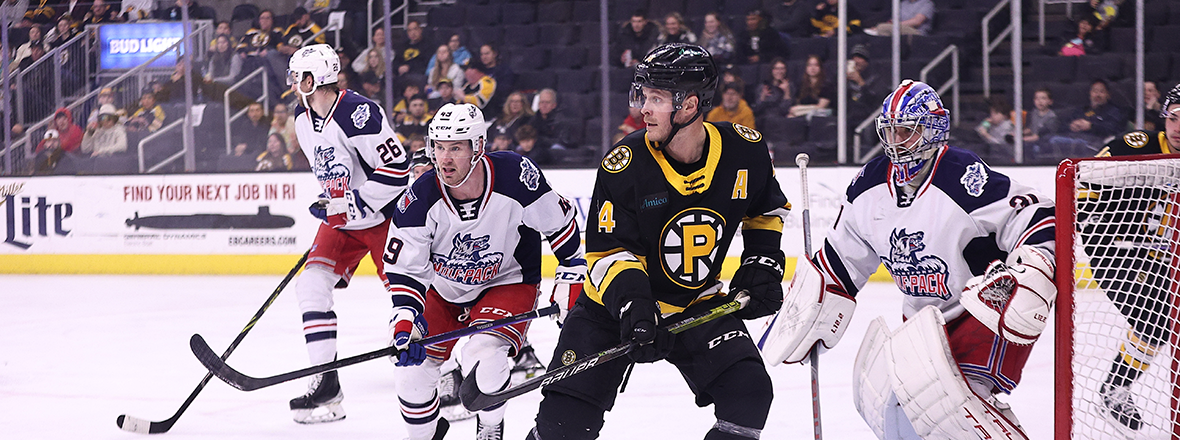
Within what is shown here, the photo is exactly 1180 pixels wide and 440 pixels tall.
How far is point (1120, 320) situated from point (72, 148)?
24.3 ft

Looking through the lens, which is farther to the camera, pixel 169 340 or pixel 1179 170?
pixel 169 340

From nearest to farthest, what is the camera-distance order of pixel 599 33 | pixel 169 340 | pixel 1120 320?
pixel 1120 320 < pixel 169 340 < pixel 599 33

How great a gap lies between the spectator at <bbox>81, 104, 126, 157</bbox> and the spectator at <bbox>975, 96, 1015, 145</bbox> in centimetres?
599

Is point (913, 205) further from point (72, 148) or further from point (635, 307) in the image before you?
point (72, 148)

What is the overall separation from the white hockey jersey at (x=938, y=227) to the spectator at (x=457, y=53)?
562 centimetres

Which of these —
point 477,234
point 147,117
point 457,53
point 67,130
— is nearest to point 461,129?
point 477,234

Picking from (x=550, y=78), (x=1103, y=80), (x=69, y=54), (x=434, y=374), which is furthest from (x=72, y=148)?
(x=1103, y=80)

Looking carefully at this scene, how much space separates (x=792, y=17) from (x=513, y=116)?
6.69 ft

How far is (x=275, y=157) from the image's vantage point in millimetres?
7535

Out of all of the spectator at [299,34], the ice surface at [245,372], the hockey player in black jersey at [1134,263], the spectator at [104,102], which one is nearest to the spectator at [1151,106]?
the ice surface at [245,372]

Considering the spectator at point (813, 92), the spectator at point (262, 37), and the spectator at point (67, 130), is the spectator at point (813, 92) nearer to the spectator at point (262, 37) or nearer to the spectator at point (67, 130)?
the spectator at point (262, 37)

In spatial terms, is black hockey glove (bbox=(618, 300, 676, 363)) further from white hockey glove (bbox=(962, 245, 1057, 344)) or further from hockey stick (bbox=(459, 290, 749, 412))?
white hockey glove (bbox=(962, 245, 1057, 344))

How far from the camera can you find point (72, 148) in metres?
8.05

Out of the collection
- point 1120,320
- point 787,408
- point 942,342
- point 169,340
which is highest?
point 942,342
